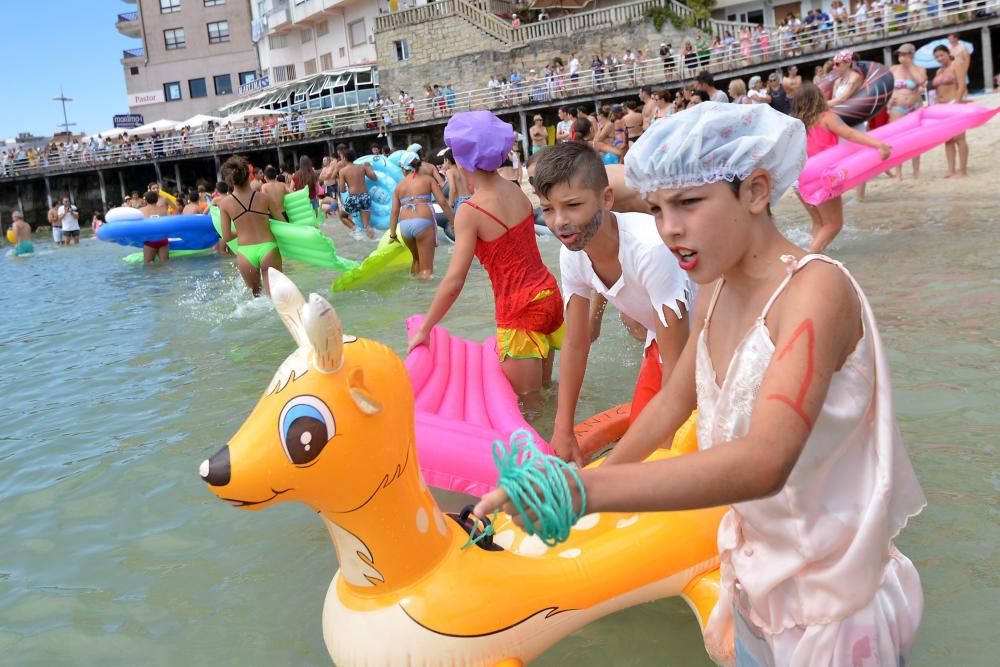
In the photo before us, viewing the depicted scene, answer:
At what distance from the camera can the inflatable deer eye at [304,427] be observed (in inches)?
→ 82.1

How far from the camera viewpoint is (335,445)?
2119 mm

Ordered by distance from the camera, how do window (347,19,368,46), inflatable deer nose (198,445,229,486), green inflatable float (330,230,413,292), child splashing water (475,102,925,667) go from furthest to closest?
window (347,19,368,46), green inflatable float (330,230,413,292), inflatable deer nose (198,445,229,486), child splashing water (475,102,925,667)

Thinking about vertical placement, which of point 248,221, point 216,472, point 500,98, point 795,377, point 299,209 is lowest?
point 216,472

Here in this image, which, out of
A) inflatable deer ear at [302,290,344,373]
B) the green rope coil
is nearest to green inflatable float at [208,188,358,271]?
inflatable deer ear at [302,290,344,373]

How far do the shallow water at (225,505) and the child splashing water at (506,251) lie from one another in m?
0.43

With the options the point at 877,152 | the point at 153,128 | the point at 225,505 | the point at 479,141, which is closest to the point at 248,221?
the point at 225,505

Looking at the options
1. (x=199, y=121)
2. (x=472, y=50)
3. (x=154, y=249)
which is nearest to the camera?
(x=154, y=249)

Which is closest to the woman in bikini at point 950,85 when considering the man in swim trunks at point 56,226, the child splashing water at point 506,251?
the child splashing water at point 506,251

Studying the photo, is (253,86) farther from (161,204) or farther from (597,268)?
(597,268)

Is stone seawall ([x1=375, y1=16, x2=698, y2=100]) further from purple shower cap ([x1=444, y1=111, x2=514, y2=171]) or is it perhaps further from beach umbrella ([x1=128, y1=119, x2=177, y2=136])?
purple shower cap ([x1=444, y1=111, x2=514, y2=171])

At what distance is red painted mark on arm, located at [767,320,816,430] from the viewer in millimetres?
1234

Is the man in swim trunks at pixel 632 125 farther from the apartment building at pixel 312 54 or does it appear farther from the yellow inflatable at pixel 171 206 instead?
the apartment building at pixel 312 54

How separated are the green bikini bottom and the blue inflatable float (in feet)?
19.1

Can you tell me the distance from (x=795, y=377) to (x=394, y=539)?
1.30m
